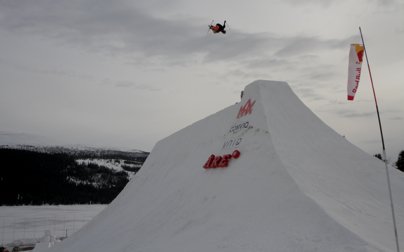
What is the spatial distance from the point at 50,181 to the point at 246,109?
11400 centimetres

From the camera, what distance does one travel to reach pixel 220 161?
1466cm

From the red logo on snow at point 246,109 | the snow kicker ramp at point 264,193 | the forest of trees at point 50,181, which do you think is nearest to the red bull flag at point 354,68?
the snow kicker ramp at point 264,193

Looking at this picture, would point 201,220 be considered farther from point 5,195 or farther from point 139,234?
point 5,195

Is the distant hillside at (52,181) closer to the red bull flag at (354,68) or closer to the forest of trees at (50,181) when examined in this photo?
the forest of trees at (50,181)

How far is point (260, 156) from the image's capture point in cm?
1288

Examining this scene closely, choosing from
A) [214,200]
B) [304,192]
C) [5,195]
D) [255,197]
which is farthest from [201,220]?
[5,195]

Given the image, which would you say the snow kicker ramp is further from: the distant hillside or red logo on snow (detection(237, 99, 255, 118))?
the distant hillside

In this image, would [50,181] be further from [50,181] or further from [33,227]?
[33,227]

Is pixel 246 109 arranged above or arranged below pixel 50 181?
above

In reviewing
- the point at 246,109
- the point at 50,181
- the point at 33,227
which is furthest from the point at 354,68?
the point at 50,181

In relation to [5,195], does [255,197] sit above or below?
above

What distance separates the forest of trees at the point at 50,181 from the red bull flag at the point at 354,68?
106 m

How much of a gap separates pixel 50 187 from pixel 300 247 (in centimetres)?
11626

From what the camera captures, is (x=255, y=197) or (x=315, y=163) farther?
(x=315, y=163)
